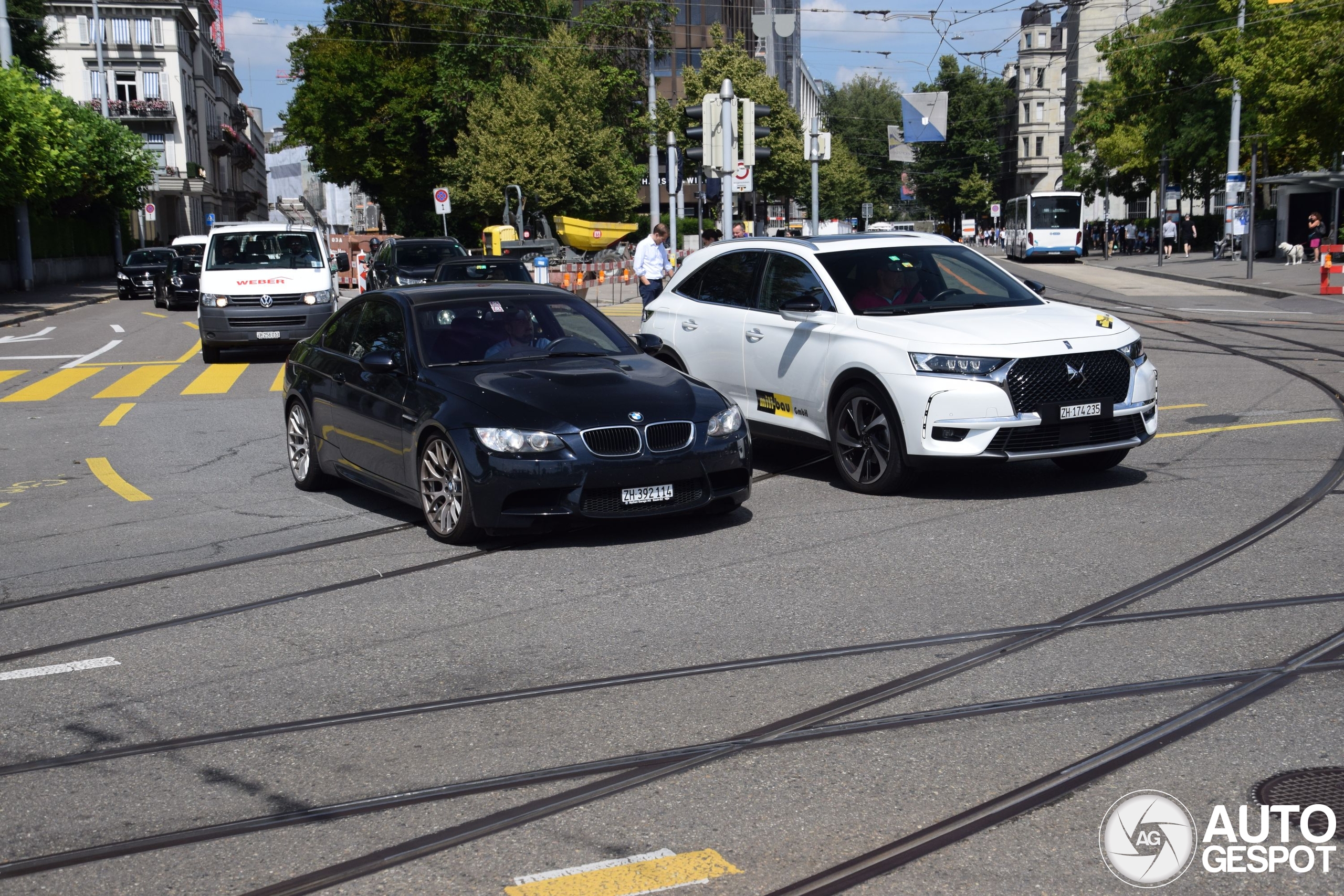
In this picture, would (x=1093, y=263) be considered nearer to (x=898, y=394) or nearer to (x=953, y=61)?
(x=898, y=394)

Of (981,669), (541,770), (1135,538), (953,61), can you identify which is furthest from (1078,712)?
(953,61)

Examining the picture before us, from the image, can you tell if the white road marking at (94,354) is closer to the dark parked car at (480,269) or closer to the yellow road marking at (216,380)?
the yellow road marking at (216,380)

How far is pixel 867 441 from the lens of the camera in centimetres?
934

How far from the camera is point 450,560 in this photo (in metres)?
7.80

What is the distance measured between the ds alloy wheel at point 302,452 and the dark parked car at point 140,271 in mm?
34006

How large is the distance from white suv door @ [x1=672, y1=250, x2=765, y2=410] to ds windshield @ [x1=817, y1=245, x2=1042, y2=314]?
2.75 feet

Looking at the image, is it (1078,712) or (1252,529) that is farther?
(1252,529)

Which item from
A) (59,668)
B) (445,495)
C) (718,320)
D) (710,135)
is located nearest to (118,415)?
(718,320)

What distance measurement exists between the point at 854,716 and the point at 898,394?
13.9ft

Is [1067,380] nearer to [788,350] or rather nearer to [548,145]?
[788,350]

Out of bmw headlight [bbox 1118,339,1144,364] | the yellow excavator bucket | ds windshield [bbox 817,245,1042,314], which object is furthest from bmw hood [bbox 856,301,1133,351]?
the yellow excavator bucket

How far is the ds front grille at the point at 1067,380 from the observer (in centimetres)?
873

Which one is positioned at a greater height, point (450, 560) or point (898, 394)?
point (898, 394)

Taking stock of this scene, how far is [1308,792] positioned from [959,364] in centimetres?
489
